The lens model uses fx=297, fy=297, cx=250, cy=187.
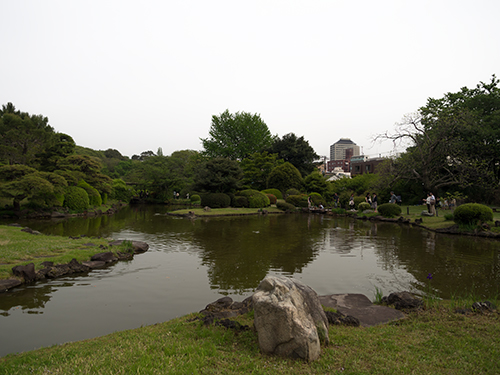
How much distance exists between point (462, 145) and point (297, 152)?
2294cm

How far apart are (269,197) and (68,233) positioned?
21537 millimetres

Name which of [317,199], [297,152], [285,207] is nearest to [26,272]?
[285,207]

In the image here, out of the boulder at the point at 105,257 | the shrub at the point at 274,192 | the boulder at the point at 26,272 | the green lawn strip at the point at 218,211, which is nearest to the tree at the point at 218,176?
the green lawn strip at the point at 218,211

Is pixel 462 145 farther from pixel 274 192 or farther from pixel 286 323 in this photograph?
pixel 286 323

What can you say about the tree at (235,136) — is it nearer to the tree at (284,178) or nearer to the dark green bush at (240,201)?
the tree at (284,178)

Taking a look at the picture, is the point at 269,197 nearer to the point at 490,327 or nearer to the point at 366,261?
the point at 366,261

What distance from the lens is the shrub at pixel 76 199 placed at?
2417 centimetres

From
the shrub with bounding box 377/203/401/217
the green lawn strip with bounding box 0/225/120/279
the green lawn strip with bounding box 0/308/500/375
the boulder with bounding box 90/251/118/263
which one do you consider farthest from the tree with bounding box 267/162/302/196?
the green lawn strip with bounding box 0/308/500/375

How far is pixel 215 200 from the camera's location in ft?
90.6

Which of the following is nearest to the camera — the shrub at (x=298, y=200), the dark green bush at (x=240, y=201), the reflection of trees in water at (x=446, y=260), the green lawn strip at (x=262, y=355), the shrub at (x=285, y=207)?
the green lawn strip at (x=262, y=355)

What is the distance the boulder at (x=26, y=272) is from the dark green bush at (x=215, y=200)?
2029 cm

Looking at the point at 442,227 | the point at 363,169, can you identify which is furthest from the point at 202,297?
the point at 363,169

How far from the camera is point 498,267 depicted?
28.7 feet

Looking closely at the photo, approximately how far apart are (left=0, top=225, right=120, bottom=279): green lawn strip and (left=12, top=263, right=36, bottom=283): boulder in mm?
162
